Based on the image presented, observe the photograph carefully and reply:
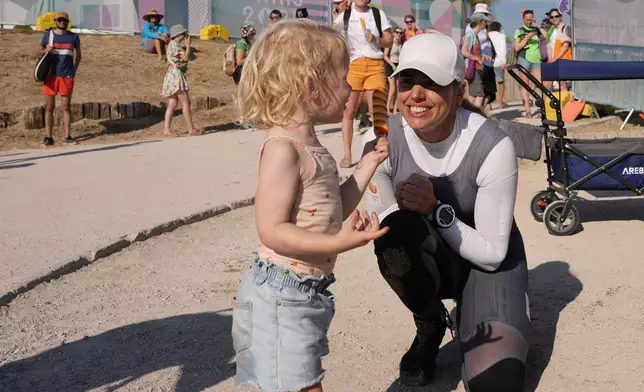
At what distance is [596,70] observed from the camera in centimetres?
538

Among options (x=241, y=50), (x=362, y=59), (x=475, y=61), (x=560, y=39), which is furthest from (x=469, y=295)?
(x=560, y=39)

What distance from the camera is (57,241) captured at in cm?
485

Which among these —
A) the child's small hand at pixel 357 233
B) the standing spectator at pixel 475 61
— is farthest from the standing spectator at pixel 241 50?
the child's small hand at pixel 357 233

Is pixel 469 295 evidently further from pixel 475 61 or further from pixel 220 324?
pixel 475 61

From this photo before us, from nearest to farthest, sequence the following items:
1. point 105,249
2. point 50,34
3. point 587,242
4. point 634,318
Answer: point 634,318 → point 105,249 → point 587,242 → point 50,34

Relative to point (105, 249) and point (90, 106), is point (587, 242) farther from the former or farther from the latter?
point (90, 106)

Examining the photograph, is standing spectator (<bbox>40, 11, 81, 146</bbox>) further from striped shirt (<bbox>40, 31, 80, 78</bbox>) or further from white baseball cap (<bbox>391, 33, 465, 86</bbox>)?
white baseball cap (<bbox>391, 33, 465, 86</bbox>)

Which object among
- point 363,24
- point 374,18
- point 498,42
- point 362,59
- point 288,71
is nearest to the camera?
point 288,71

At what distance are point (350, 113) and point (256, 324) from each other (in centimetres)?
512


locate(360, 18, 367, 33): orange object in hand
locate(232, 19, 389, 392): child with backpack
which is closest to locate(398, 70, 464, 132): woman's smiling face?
locate(232, 19, 389, 392): child with backpack

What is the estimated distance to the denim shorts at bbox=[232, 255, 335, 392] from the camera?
2.22 meters

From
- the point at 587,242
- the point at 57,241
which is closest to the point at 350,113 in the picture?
the point at 587,242

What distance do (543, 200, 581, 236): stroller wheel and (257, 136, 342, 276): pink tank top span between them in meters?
3.43

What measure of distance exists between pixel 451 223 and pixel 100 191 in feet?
13.7
